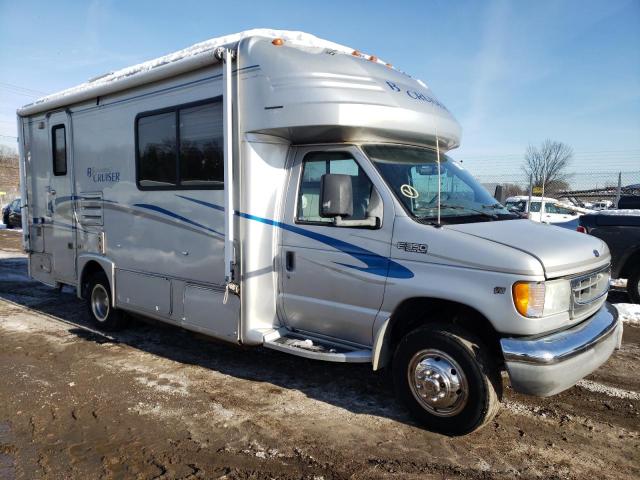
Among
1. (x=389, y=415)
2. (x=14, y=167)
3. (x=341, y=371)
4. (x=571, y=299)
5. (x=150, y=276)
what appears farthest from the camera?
(x=14, y=167)

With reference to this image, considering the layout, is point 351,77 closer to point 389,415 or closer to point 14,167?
point 389,415

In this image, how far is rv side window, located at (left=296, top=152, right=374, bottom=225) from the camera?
432 cm

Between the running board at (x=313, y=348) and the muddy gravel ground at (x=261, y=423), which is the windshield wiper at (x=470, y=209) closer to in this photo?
the running board at (x=313, y=348)

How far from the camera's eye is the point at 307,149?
4742 mm

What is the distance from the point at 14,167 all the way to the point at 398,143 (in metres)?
53.6

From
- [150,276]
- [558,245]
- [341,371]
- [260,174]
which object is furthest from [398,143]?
[150,276]

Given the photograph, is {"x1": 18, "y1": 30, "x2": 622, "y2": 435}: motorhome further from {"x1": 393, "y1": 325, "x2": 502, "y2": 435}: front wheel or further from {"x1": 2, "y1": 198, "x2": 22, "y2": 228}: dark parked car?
{"x1": 2, "y1": 198, "x2": 22, "y2": 228}: dark parked car

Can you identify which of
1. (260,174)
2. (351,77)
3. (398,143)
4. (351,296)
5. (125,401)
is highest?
(351,77)

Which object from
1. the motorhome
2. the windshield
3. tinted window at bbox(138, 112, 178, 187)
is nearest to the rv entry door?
the motorhome

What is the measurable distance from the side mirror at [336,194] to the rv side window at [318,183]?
0.82ft

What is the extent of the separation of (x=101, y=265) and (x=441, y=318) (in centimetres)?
460

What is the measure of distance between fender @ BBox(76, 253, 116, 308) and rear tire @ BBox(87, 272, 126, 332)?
0.51 feet

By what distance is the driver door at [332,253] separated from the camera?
13.8 feet

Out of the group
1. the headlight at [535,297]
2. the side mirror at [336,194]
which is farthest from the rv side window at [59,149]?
the headlight at [535,297]
